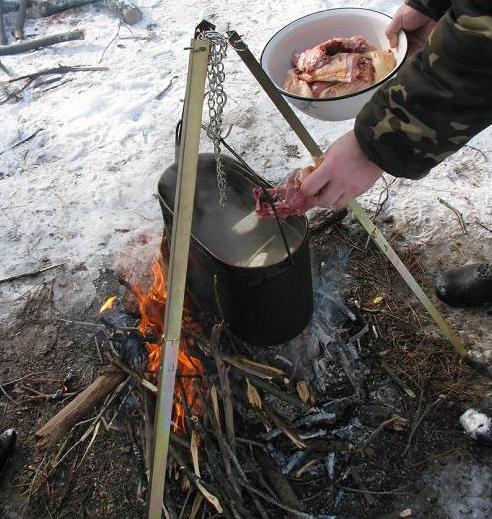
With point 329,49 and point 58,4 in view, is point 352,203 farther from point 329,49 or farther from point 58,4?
point 58,4

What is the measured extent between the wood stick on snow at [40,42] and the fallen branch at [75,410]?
13.3 feet

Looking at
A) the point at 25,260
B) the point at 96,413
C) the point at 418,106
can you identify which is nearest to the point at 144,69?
the point at 25,260

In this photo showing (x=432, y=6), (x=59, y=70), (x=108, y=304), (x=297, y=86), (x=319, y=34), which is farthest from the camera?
(x=59, y=70)

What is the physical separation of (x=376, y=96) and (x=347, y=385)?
1.40 m

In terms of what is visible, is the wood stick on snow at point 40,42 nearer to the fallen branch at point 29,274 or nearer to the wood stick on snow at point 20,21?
the wood stick on snow at point 20,21

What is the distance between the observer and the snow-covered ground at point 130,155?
9.58 feet

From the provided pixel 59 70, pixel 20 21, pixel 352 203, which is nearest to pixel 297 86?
pixel 352 203

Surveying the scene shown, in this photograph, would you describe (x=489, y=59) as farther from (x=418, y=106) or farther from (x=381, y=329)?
(x=381, y=329)

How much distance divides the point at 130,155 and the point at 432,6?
2.46m

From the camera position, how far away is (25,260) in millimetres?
3127

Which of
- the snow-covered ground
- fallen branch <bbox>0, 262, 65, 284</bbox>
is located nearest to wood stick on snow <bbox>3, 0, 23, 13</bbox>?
the snow-covered ground

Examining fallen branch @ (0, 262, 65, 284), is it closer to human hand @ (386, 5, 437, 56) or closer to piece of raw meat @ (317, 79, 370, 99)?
piece of raw meat @ (317, 79, 370, 99)

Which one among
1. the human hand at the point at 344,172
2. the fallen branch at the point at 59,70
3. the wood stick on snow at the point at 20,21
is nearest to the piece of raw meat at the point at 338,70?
the human hand at the point at 344,172

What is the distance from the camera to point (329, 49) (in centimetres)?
212
